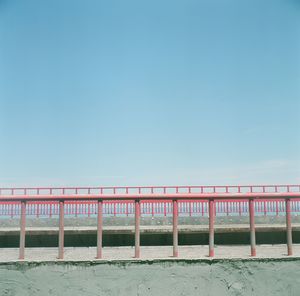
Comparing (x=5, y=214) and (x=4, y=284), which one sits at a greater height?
(x=5, y=214)

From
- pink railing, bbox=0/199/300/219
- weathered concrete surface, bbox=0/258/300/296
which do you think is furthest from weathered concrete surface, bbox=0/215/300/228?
weathered concrete surface, bbox=0/258/300/296

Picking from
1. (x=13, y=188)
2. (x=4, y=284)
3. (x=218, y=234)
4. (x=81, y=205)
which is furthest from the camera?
→ (x=13, y=188)

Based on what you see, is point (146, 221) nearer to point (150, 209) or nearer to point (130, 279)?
point (150, 209)

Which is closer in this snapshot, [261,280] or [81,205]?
[261,280]

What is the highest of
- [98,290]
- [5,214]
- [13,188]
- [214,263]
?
[13,188]

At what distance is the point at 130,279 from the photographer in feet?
18.4

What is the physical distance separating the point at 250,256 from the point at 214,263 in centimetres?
64

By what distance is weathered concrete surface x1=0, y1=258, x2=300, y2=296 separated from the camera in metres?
5.57

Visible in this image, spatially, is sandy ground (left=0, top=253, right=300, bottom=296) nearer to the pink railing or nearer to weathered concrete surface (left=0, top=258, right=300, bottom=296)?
weathered concrete surface (left=0, top=258, right=300, bottom=296)

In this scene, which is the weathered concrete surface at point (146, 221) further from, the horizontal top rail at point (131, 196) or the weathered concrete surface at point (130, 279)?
the weathered concrete surface at point (130, 279)

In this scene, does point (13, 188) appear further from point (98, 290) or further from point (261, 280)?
point (261, 280)

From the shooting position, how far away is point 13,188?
15672 mm

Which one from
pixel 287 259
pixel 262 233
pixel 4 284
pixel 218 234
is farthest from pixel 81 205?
pixel 287 259

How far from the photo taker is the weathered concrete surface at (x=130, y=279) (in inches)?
219
